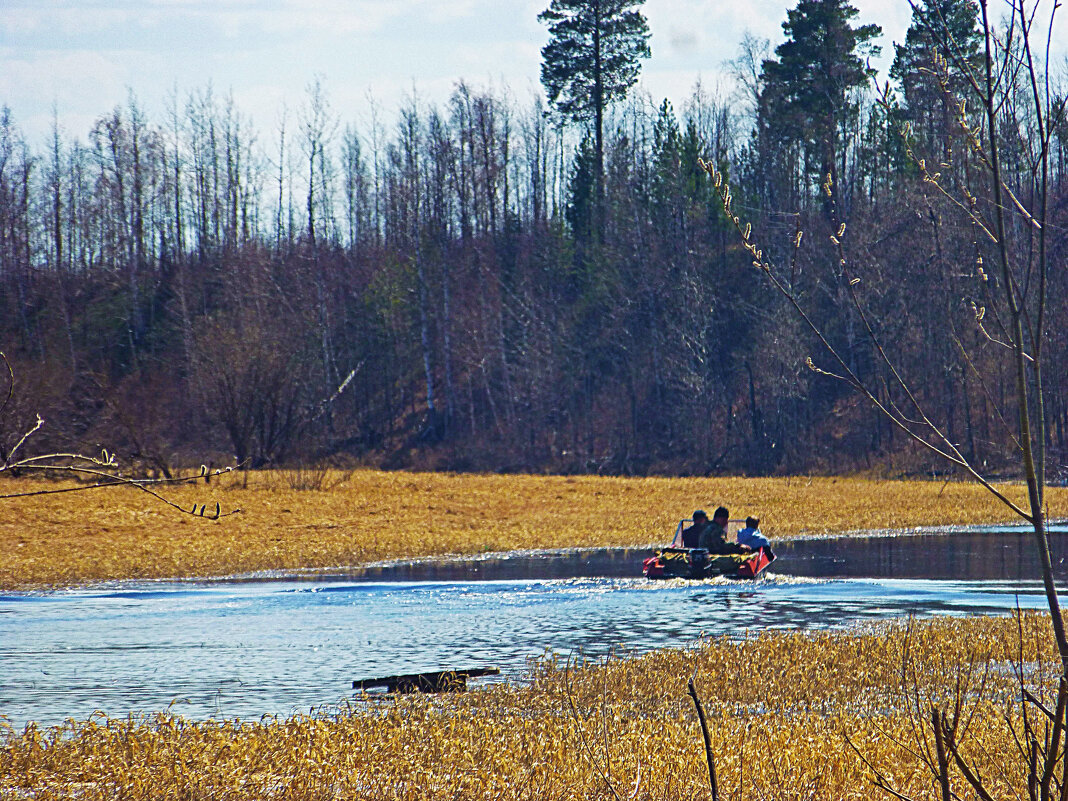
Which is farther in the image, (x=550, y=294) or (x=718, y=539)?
(x=550, y=294)

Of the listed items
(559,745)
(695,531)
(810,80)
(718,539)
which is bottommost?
(559,745)

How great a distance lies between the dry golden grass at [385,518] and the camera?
2708 cm

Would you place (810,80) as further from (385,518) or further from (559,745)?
(559,745)

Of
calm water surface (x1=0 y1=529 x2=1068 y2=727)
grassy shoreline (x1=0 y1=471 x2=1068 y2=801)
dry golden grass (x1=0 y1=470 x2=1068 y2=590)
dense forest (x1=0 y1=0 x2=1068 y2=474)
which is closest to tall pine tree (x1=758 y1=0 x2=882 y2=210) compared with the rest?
dense forest (x1=0 y1=0 x2=1068 y2=474)

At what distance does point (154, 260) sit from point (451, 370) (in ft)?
64.7

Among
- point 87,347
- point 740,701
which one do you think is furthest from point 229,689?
point 87,347

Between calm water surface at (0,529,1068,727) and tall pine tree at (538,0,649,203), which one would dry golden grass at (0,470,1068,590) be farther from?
tall pine tree at (538,0,649,203)

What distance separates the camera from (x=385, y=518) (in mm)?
33875

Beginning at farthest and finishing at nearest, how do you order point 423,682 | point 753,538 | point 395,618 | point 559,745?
1. point 753,538
2. point 395,618
3. point 423,682
4. point 559,745

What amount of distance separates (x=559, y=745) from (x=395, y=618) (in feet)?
32.8

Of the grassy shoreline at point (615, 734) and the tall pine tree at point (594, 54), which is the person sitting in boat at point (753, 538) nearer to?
the grassy shoreline at point (615, 734)

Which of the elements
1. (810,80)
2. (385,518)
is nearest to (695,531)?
(385,518)

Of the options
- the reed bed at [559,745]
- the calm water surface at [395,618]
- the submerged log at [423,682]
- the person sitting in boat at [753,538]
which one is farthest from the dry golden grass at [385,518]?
Answer: the reed bed at [559,745]

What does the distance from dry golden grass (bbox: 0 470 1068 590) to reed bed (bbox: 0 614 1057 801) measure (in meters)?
15.2
